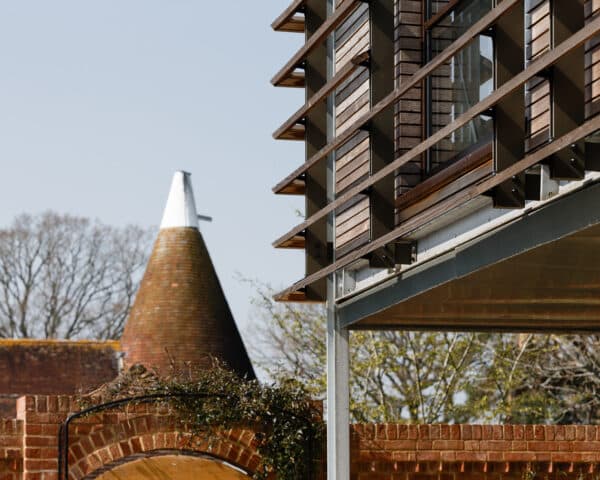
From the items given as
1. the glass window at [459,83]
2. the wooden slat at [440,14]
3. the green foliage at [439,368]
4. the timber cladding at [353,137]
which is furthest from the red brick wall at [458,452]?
the green foliage at [439,368]

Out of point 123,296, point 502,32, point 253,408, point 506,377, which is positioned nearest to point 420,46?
point 502,32

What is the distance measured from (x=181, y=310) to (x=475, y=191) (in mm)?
18840

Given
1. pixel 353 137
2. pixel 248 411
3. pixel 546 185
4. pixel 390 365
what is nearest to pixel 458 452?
pixel 248 411

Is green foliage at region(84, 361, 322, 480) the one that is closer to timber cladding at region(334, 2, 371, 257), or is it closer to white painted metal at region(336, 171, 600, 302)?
timber cladding at region(334, 2, 371, 257)

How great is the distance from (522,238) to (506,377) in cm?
1769

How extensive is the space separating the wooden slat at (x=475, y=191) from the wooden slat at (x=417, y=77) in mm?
721

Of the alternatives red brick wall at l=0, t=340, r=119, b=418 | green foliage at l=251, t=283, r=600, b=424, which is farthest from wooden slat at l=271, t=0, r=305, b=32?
red brick wall at l=0, t=340, r=119, b=418

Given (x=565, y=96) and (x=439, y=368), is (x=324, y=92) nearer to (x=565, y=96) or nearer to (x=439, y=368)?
(x=565, y=96)

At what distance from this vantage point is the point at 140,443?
39.9 ft

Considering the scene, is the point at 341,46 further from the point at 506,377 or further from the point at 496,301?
the point at 506,377

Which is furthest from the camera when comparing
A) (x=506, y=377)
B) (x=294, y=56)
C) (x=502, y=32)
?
(x=506, y=377)

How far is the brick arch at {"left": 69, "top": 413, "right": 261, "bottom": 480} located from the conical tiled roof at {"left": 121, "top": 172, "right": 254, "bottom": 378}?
13.0m

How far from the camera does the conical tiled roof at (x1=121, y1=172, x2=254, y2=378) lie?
84.5 ft

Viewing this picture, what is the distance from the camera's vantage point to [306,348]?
2545cm
